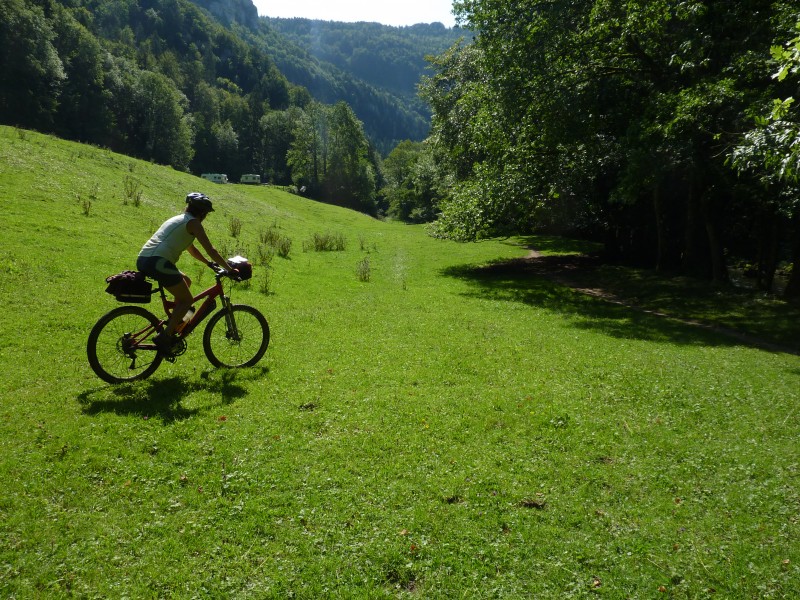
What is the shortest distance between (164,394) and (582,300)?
668 inches

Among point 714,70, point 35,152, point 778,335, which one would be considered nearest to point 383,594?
point 778,335

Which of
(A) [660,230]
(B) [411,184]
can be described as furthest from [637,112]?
(B) [411,184]

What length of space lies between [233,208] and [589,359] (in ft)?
92.6

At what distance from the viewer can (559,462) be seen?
651 cm

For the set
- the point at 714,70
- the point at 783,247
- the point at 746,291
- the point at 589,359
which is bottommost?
the point at 589,359

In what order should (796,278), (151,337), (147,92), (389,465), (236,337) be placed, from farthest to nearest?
(147,92)
(796,278)
(236,337)
(151,337)
(389,465)

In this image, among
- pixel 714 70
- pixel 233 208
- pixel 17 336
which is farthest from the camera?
pixel 233 208

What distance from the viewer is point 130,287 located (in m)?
7.20

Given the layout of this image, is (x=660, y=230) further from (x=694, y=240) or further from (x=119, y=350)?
(x=119, y=350)

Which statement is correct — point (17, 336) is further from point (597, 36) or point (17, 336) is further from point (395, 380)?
point (597, 36)

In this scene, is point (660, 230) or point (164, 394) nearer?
point (164, 394)

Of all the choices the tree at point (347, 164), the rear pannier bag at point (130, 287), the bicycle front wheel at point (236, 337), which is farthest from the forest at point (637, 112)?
the tree at point (347, 164)

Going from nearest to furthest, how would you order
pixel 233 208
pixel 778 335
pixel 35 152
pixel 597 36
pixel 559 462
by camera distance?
pixel 559 462, pixel 778 335, pixel 597 36, pixel 35 152, pixel 233 208

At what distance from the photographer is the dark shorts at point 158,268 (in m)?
7.27
